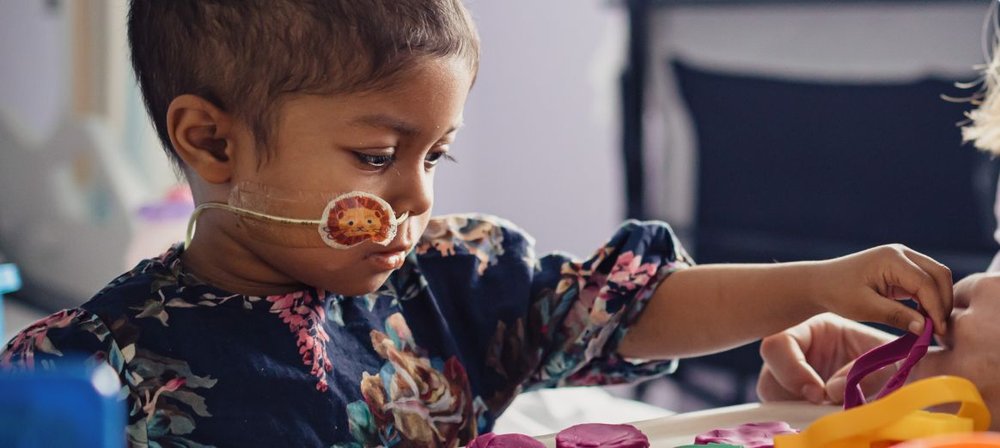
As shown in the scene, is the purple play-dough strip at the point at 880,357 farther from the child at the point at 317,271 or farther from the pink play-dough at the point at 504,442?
the pink play-dough at the point at 504,442

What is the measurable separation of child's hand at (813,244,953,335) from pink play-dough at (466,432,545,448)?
0.29 metres

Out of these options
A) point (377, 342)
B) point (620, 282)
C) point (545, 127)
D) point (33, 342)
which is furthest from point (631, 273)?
point (545, 127)

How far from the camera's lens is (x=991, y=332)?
87cm

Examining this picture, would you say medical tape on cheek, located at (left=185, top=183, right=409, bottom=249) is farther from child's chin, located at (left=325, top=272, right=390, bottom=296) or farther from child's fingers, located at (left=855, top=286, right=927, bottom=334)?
child's fingers, located at (left=855, top=286, right=927, bottom=334)

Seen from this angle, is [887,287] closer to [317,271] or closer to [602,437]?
[602,437]

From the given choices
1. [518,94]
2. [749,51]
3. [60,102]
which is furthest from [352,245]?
[518,94]

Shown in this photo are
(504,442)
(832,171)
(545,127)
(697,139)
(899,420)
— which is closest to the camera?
(899,420)

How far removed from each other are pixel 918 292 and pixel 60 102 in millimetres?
2496

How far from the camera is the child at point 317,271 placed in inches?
35.8

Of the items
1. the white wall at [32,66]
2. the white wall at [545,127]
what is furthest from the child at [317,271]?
the white wall at [545,127]

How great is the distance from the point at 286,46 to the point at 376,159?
4.5 inches

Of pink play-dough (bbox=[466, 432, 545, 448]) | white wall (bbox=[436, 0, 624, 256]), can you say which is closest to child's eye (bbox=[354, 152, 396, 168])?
pink play-dough (bbox=[466, 432, 545, 448])

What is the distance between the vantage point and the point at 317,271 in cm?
98

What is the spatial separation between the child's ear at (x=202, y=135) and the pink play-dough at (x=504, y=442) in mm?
324
